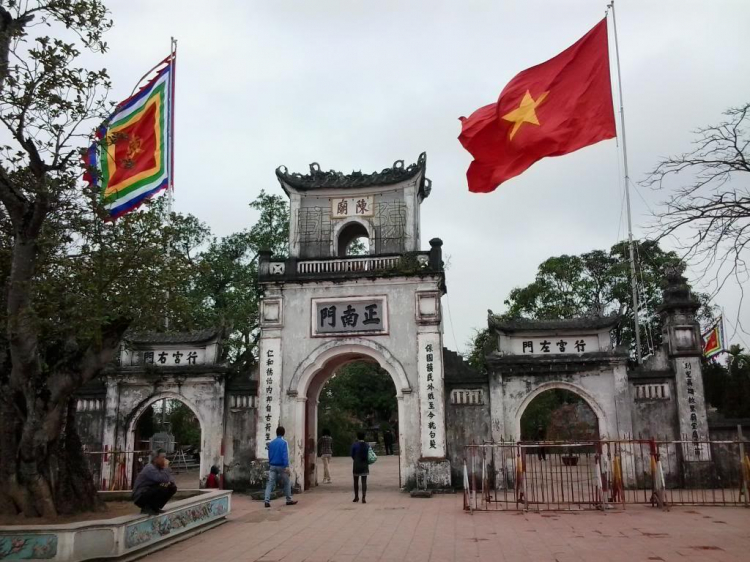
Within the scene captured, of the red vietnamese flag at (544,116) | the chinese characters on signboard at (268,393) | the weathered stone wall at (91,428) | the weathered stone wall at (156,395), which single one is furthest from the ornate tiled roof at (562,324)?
the weathered stone wall at (91,428)

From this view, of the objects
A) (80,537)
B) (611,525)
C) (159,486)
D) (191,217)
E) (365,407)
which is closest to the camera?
(80,537)

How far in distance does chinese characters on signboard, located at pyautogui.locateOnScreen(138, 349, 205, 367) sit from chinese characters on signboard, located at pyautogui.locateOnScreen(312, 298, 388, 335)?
3.09 meters

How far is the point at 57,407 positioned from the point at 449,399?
29.8 feet

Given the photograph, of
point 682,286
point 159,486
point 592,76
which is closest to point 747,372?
point 682,286

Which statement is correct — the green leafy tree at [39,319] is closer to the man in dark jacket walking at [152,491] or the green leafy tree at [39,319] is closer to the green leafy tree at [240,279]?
the man in dark jacket walking at [152,491]

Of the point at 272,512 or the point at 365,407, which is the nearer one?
the point at 272,512

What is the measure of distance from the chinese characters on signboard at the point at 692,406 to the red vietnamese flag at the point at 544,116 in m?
8.18

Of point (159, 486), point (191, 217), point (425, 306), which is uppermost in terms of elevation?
point (191, 217)

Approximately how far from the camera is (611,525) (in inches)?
370

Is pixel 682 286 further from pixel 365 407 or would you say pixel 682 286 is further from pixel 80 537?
pixel 365 407

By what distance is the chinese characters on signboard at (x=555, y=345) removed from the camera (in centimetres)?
1530

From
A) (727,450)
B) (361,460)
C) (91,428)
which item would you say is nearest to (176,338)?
(91,428)

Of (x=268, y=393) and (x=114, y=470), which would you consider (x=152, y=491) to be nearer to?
(x=268, y=393)

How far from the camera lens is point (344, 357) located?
16.3 m
